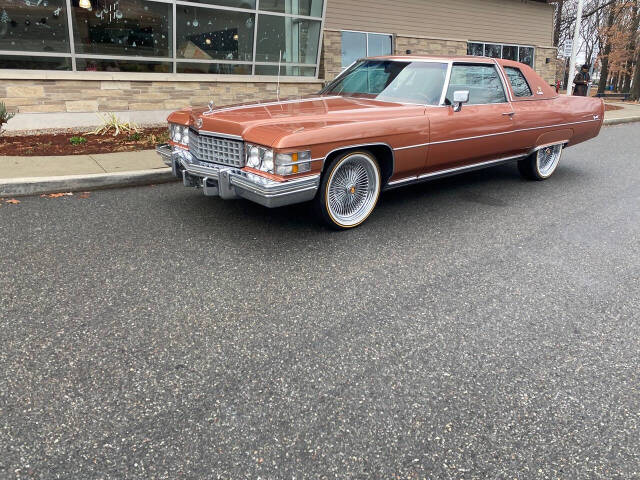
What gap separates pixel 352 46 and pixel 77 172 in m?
10.1

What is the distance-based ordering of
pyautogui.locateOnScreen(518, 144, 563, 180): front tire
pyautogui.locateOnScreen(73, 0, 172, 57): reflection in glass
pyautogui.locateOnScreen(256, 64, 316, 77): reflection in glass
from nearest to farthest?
pyautogui.locateOnScreen(518, 144, 563, 180): front tire, pyautogui.locateOnScreen(73, 0, 172, 57): reflection in glass, pyautogui.locateOnScreen(256, 64, 316, 77): reflection in glass

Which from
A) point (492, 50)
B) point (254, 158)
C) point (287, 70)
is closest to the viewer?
point (254, 158)

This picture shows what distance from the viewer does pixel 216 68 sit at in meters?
11.2

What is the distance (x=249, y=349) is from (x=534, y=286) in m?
2.16

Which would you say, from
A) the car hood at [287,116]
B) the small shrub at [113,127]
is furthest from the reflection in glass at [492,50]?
the car hood at [287,116]

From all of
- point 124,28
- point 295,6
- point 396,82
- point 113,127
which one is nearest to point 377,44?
point 295,6

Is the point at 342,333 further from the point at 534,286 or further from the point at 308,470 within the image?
the point at 534,286

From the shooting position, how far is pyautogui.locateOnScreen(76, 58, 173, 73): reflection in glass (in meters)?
9.56

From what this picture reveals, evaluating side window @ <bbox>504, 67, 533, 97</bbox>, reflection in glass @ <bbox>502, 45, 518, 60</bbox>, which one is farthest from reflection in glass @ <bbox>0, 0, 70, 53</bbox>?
reflection in glass @ <bbox>502, 45, 518, 60</bbox>

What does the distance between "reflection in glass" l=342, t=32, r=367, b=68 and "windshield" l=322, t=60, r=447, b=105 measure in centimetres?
862

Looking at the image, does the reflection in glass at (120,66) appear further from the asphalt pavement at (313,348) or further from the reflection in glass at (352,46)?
the asphalt pavement at (313,348)

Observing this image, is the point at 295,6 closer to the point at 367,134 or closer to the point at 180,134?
the point at 180,134

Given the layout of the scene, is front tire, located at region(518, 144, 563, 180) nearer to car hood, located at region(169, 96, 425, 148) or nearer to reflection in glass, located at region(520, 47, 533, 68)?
car hood, located at region(169, 96, 425, 148)

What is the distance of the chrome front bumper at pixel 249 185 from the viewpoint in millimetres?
3879
